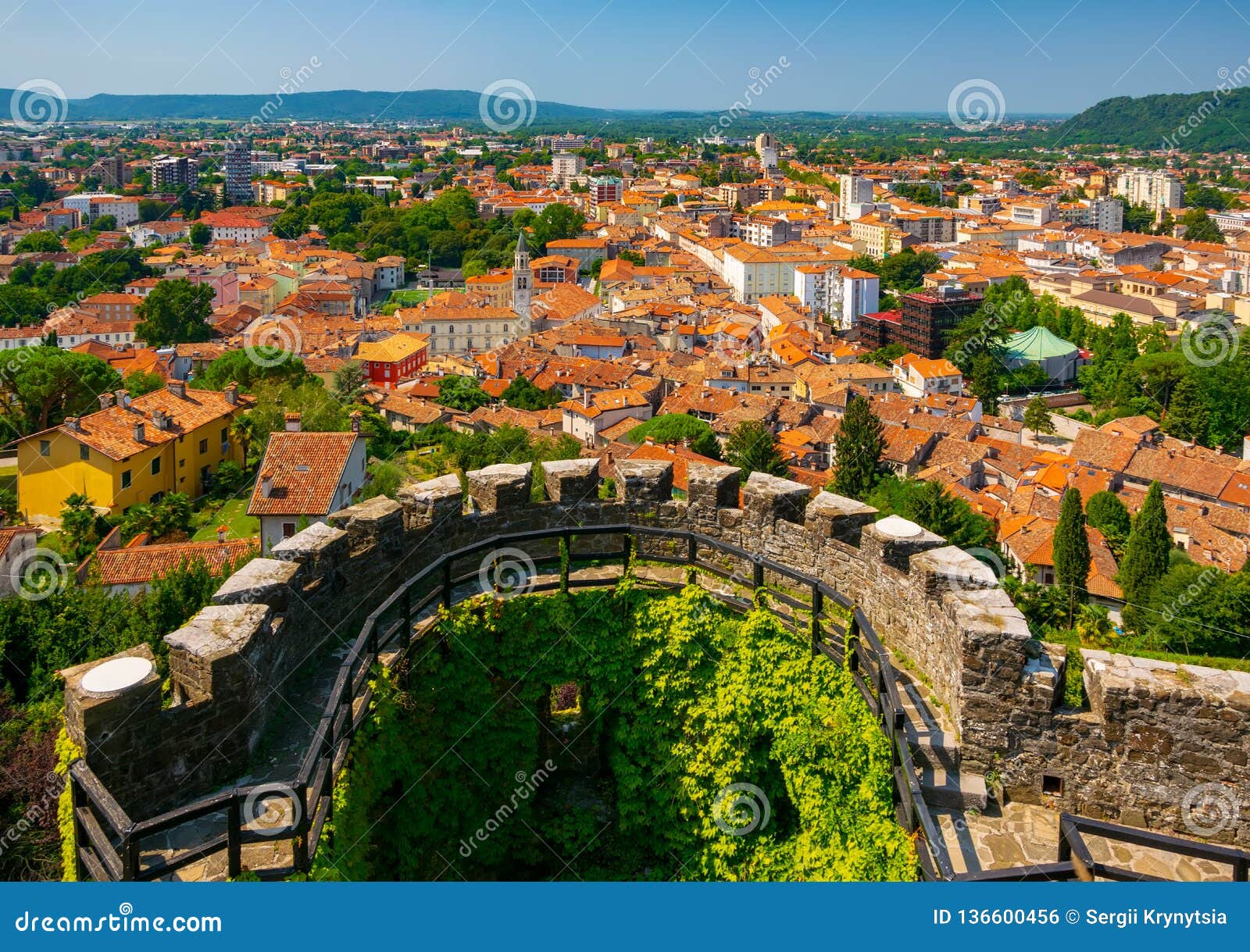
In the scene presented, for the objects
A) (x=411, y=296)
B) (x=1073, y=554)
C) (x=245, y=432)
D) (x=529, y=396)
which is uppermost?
(x=411, y=296)

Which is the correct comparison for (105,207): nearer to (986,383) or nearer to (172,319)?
(172,319)

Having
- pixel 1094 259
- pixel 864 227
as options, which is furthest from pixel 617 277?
pixel 1094 259

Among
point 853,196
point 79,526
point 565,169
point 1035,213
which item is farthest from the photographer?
Result: point 565,169

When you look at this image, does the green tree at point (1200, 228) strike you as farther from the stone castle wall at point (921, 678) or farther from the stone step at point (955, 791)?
the stone step at point (955, 791)

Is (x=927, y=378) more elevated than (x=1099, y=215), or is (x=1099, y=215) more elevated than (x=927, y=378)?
(x=1099, y=215)

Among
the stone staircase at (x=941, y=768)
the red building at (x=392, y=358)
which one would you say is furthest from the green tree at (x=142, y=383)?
the stone staircase at (x=941, y=768)

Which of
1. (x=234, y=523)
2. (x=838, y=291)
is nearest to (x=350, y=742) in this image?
(x=234, y=523)

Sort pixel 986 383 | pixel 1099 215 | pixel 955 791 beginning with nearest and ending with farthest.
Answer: pixel 955 791 < pixel 986 383 < pixel 1099 215
